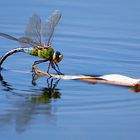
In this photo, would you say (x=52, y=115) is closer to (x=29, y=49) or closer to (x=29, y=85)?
(x=29, y=85)

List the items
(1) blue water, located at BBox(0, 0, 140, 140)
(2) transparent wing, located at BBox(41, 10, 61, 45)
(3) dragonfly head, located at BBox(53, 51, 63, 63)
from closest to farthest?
(1) blue water, located at BBox(0, 0, 140, 140)
(3) dragonfly head, located at BBox(53, 51, 63, 63)
(2) transparent wing, located at BBox(41, 10, 61, 45)

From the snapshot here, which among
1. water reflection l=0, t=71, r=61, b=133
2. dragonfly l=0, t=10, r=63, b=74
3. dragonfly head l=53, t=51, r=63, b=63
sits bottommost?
water reflection l=0, t=71, r=61, b=133

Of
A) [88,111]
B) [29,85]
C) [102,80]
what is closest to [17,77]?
[29,85]

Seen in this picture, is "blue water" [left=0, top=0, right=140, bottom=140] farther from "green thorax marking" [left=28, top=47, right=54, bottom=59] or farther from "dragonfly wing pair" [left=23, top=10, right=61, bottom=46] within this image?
"dragonfly wing pair" [left=23, top=10, right=61, bottom=46]

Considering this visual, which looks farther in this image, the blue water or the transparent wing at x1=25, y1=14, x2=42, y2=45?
the transparent wing at x1=25, y1=14, x2=42, y2=45

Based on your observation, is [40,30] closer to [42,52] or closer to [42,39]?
[42,39]

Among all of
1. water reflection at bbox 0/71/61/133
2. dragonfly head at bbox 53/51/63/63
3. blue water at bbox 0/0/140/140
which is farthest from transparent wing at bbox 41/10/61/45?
water reflection at bbox 0/71/61/133

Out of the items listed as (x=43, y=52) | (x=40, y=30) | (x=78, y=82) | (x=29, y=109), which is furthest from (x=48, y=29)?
(x=29, y=109)

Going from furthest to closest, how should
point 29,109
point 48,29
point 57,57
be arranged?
point 48,29 < point 57,57 < point 29,109
